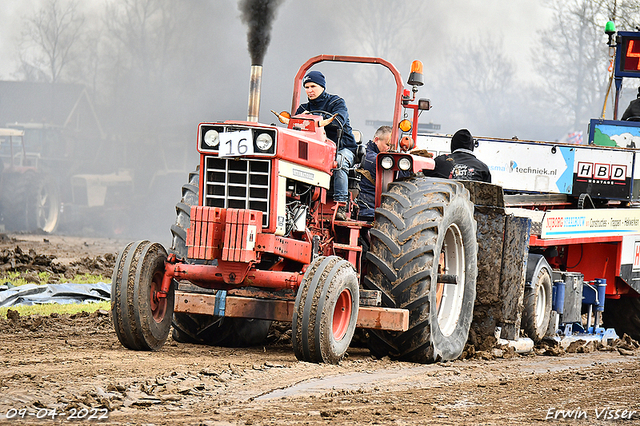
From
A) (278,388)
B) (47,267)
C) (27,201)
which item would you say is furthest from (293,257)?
(27,201)

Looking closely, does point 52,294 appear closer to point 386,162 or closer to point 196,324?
point 196,324

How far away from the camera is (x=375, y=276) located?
22.3ft

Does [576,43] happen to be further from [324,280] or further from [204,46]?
[324,280]

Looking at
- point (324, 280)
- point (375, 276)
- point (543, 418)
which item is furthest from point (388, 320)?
point (543, 418)

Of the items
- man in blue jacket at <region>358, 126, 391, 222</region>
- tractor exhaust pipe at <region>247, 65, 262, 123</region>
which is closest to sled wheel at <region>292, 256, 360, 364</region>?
man in blue jacket at <region>358, 126, 391, 222</region>

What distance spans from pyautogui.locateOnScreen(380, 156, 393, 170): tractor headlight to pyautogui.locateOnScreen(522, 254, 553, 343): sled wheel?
242cm

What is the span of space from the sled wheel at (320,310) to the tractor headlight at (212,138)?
1.20 metres

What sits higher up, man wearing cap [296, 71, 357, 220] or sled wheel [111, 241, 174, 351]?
man wearing cap [296, 71, 357, 220]

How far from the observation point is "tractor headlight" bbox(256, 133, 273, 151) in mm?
6266

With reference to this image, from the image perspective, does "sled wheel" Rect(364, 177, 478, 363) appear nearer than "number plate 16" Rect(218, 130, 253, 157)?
No

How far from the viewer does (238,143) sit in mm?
6266

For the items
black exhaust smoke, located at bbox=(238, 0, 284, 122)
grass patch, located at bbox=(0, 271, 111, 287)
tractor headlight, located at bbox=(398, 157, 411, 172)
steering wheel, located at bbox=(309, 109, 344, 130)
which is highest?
black exhaust smoke, located at bbox=(238, 0, 284, 122)

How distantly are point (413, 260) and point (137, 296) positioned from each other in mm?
2145

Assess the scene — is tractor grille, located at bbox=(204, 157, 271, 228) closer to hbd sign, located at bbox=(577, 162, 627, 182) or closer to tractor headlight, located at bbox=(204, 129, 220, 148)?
tractor headlight, located at bbox=(204, 129, 220, 148)
